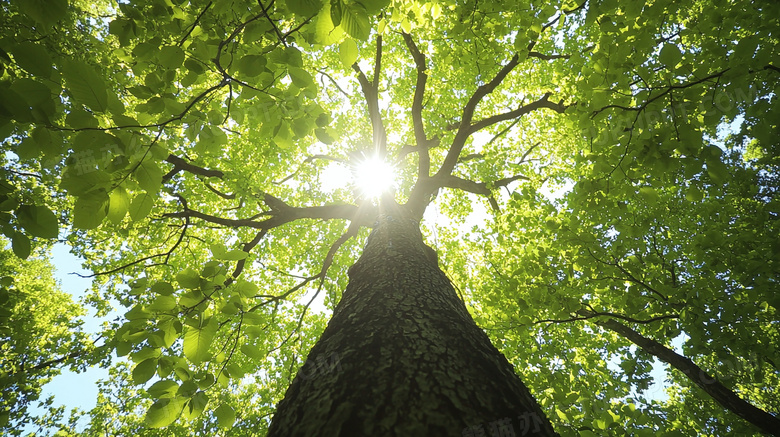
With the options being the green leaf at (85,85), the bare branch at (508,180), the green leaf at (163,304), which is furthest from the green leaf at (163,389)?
the bare branch at (508,180)

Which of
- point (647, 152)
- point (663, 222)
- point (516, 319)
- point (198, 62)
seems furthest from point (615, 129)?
point (663, 222)

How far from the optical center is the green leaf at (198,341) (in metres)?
1.71

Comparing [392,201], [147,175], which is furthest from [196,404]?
[392,201]

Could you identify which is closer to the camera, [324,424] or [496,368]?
[324,424]

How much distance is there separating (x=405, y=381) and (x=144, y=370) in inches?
64.4

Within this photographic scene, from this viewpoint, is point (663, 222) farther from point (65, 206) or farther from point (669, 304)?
point (65, 206)

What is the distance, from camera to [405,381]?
1061 mm

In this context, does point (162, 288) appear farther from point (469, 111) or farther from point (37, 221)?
point (469, 111)

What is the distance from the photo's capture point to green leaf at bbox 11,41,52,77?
3.37 feet

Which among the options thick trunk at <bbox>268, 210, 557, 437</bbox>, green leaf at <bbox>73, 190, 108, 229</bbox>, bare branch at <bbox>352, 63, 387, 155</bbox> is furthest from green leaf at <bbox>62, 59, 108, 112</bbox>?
bare branch at <bbox>352, 63, 387, 155</bbox>

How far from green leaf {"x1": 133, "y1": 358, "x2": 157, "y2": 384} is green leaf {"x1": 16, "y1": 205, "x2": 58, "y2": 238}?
92 cm

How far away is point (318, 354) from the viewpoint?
4.71 ft

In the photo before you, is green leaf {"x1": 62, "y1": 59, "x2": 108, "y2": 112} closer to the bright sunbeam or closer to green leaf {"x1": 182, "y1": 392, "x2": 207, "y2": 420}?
green leaf {"x1": 182, "y1": 392, "x2": 207, "y2": 420}

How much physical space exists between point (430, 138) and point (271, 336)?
21.6 ft
